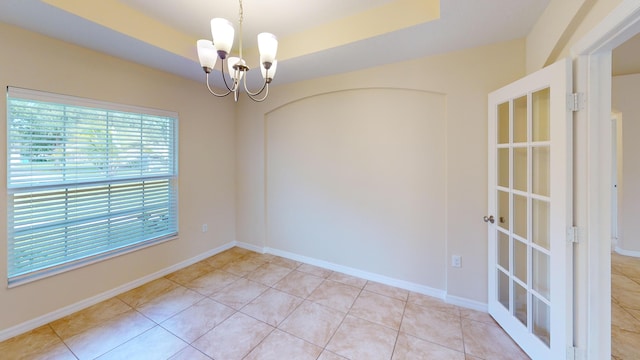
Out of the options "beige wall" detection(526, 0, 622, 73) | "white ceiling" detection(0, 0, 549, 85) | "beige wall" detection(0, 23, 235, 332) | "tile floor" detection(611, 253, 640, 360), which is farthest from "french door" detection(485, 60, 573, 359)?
"beige wall" detection(0, 23, 235, 332)

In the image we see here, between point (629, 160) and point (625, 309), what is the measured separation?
2531 millimetres

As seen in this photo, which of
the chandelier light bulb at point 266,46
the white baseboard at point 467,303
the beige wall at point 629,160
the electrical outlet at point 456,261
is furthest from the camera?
the beige wall at point 629,160

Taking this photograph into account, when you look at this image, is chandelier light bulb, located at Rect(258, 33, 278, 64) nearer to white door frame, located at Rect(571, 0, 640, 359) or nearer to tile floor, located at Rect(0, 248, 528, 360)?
white door frame, located at Rect(571, 0, 640, 359)

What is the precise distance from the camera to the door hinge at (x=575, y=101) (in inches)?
54.2

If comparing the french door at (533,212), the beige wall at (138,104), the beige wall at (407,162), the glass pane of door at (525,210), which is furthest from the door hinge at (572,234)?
the beige wall at (138,104)

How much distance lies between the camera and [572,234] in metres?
1.41

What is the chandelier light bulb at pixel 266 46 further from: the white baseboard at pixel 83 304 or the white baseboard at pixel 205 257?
the white baseboard at pixel 83 304

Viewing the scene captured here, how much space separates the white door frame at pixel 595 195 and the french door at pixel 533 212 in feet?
0.20

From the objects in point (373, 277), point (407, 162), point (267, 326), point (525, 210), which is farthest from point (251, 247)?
point (525, 210)

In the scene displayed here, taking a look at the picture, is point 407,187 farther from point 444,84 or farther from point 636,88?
point 636,88

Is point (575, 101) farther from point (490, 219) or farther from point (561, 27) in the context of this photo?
point (490, 219)

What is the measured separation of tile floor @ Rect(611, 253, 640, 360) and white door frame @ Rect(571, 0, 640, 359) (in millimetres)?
827

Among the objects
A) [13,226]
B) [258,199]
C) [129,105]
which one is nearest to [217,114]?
[129,105]

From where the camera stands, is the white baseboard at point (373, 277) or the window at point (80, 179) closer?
the window at point (80, 179)
